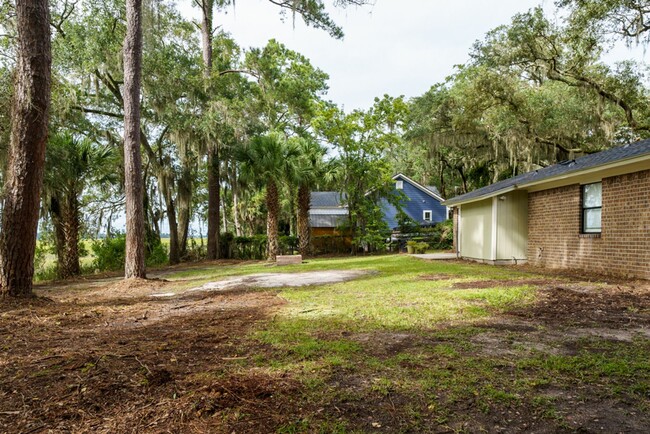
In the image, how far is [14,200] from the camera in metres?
5.84

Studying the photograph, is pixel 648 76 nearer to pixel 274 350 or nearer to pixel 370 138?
pixel 370 138

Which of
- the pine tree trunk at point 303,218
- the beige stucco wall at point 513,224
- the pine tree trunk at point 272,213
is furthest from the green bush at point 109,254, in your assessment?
the beige stucco wall at point 513,224

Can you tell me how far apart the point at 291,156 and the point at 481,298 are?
12162 mm

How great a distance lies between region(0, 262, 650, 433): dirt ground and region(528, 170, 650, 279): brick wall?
2.84 meters

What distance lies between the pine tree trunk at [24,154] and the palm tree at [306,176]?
11.6 m

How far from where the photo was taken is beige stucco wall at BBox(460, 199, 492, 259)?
12.9 metres

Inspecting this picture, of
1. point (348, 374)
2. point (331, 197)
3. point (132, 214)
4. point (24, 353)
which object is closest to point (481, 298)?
point (348, 374)

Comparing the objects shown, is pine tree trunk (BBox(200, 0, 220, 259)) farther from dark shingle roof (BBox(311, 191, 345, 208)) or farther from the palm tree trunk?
dark shingle roof (BBox(311, 191, 345, 208))

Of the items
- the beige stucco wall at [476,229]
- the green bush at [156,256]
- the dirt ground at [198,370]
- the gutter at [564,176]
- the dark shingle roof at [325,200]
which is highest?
the dark shingle roof at [325,200]

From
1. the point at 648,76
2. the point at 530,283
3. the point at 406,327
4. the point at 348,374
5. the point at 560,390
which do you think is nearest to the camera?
the point at 560,390

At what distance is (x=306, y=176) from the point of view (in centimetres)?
1792

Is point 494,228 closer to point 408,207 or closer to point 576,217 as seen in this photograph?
point 576,217

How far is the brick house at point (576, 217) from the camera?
7891 millimetres

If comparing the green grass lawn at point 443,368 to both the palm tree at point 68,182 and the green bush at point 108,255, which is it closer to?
the palm tree at point 68,182
